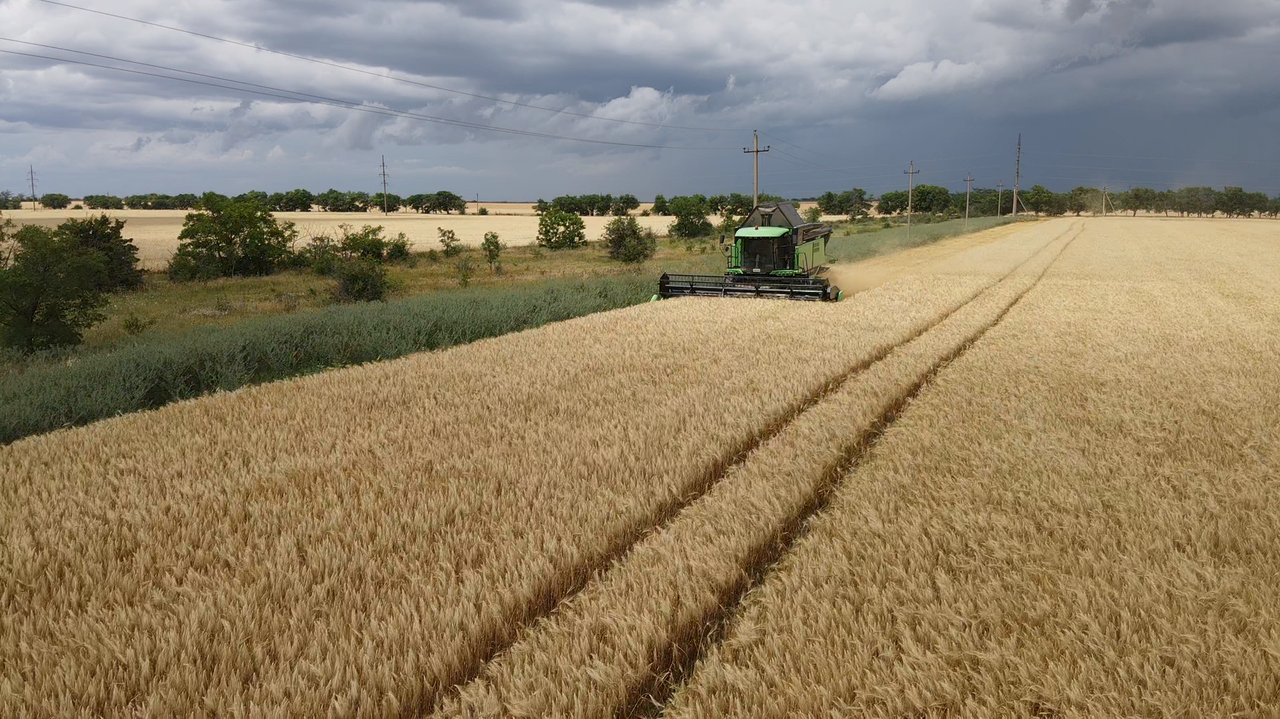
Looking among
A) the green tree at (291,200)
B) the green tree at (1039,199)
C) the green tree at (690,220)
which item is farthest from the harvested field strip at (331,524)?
the green tree at (1039,199)

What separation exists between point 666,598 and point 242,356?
9.44m

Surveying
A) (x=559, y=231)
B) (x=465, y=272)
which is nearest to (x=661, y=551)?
(x=465, y=272)

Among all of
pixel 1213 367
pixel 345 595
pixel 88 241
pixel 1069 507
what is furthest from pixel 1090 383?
pixel 88 241

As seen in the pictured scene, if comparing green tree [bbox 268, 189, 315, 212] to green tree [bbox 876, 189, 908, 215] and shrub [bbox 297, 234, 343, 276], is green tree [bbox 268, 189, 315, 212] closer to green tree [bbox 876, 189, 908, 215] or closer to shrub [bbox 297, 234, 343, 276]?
shrub [bbox 297, 234, 343, 276]

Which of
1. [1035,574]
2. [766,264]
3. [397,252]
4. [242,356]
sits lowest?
[1035,574]

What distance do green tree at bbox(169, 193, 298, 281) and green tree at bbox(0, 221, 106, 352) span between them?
68.0ft

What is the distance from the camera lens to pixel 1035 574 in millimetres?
3424

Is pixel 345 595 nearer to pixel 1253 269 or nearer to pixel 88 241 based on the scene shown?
pixel 1253 269

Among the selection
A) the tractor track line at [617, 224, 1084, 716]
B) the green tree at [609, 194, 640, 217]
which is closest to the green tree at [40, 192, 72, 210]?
the green tree at [609, 194, 640, 217]

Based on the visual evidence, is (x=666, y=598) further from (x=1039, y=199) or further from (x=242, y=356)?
(x=1039, y=199)

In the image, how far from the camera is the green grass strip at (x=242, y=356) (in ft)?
26.0

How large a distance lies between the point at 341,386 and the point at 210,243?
105 ft

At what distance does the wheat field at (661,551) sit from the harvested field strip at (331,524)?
0.02 metres

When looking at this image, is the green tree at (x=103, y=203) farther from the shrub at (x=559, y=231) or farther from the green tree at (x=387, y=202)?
the shrub at (x=559, y=231)
